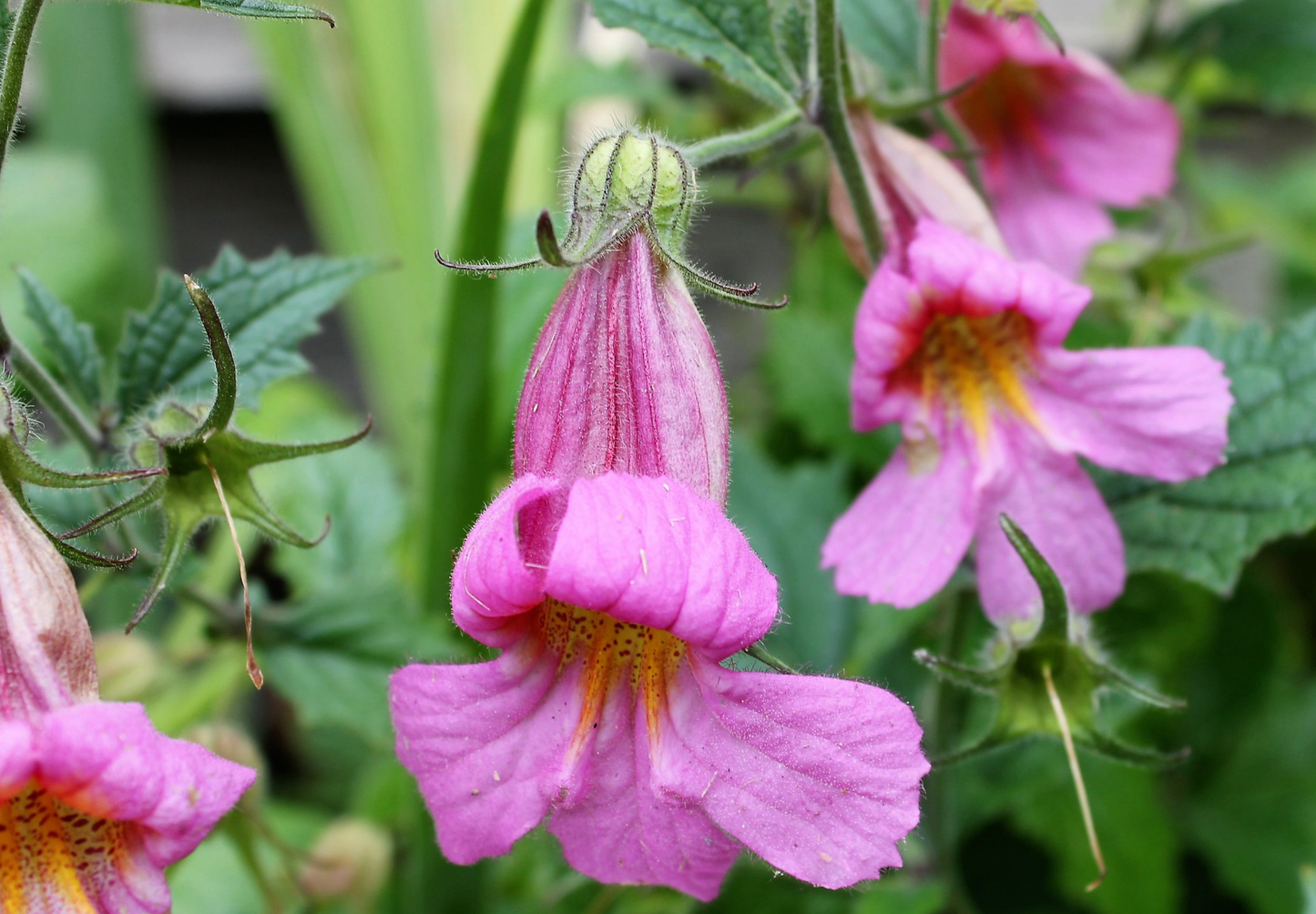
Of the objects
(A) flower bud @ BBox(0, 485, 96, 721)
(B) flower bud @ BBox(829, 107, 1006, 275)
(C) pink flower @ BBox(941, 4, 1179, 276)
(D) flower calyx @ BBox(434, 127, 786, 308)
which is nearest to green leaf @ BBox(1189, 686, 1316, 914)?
(C) pink flower @ BBox(941, 4, 1179, 276)

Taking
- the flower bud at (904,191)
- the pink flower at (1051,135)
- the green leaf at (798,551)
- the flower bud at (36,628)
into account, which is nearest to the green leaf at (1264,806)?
the green leaf at (798,551)

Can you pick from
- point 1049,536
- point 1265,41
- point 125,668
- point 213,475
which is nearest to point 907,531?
point 1049,536

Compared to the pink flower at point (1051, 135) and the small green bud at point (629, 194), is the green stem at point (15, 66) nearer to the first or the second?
the small green bud at point (629, 194)

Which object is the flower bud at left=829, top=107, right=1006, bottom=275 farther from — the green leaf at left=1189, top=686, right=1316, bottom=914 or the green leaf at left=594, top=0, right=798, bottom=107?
the green leaf at left=1189, top=686, right=1316, bottom=914

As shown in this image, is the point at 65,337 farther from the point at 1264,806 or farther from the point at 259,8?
the point at 1264,806

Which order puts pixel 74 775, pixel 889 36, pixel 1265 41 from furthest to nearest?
pixel 1265 41 → pixel 889 36 → pixel 74 775

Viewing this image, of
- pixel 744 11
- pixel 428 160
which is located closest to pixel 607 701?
pixel 744 11

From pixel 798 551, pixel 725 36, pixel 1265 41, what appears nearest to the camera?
pixel 725 36
